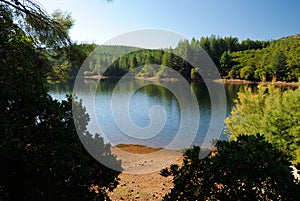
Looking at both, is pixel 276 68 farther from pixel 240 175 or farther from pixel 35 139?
pixel 35 139

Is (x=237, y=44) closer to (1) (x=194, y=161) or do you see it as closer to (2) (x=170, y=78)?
(2) (x=170, y=78)

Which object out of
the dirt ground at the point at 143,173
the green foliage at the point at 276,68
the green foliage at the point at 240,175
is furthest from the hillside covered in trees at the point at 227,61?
the green foliage at the point at 240,175

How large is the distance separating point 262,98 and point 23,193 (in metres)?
15.8

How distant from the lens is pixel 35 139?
170 inches

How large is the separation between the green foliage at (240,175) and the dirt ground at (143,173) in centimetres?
256

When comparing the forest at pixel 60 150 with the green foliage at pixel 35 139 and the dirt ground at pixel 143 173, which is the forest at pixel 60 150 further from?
the dirt ground at pixel 143 173

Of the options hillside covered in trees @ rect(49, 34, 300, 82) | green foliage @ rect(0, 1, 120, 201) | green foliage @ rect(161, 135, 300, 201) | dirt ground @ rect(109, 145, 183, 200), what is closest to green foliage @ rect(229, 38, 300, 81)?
hillside covered in trees @ rect(49, 34, 300, 82)

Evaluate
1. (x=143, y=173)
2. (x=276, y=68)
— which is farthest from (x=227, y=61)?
(x=143, y=173)

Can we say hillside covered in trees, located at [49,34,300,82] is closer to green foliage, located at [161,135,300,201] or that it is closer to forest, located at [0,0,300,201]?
forest, located at [0,0,300,201]

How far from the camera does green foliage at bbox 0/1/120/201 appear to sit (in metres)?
4.01

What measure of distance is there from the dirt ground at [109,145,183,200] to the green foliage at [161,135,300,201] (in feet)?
8.39

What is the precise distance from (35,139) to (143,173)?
896 centimetres

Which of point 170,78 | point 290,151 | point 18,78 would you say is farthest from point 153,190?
point 170,78

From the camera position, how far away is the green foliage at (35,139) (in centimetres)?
401
